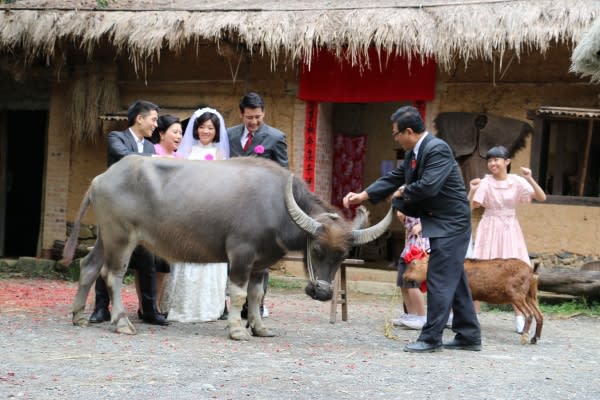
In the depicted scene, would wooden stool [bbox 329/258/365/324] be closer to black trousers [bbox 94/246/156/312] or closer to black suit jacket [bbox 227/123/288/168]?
black suit jacket [bbox 227/123/288/168]

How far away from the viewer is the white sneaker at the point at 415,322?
8.30 m

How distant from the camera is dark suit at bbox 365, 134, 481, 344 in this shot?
6730 mm

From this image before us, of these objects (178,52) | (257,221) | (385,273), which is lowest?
(385,273)

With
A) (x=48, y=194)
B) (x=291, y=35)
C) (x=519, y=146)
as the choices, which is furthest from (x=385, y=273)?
(x=48, y=194)

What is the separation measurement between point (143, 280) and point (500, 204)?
349 cm

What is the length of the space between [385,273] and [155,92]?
424cm

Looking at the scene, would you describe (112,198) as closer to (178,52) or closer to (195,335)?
(195,335)

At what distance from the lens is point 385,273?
11906 millimetres

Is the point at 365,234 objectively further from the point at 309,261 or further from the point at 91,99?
the point at 91,99

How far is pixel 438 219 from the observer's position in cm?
686

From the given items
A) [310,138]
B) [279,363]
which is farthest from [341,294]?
[310,138]

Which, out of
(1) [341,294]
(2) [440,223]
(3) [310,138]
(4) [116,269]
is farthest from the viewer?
(3) [310,138]

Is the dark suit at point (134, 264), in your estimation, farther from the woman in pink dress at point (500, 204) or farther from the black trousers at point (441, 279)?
the woman in pink dress at point (500, 204)

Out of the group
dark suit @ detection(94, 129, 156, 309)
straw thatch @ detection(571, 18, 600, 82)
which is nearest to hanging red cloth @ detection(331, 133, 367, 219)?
dark suit @ detection(94, 129, 156, 309)
